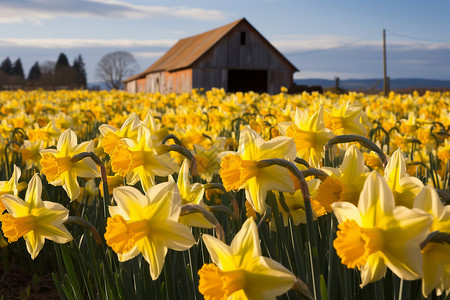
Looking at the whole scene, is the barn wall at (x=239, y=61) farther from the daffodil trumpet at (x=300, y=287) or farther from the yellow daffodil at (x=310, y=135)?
the daffodil trumpet at (x=300, y=287)

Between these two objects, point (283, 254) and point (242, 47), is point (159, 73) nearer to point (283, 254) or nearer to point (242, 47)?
point (242, 47)

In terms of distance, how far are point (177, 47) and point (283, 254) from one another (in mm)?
45755

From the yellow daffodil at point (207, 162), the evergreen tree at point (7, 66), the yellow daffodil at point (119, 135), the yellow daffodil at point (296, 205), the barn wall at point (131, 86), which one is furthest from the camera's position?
the evergreen tree at point (7, 66)

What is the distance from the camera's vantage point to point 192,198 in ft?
5.27

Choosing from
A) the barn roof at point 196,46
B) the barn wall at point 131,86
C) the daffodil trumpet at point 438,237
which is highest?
the barn roof at point 196,46

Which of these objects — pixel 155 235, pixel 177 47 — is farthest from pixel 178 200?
pixel 177 47

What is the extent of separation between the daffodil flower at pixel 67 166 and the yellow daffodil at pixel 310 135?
0.82m

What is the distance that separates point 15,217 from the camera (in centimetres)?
162

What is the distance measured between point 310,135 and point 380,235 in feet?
3.07

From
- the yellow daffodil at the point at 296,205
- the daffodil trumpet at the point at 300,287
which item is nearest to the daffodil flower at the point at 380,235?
the daffodil trumpet at the point at 300,287


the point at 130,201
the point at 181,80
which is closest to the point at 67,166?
the point at 130,201

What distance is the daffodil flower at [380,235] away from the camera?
3.50 ft

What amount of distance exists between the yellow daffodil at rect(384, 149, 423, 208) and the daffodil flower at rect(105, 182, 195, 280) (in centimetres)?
57

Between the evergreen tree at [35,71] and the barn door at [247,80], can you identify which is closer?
the barn door at [247,80]
